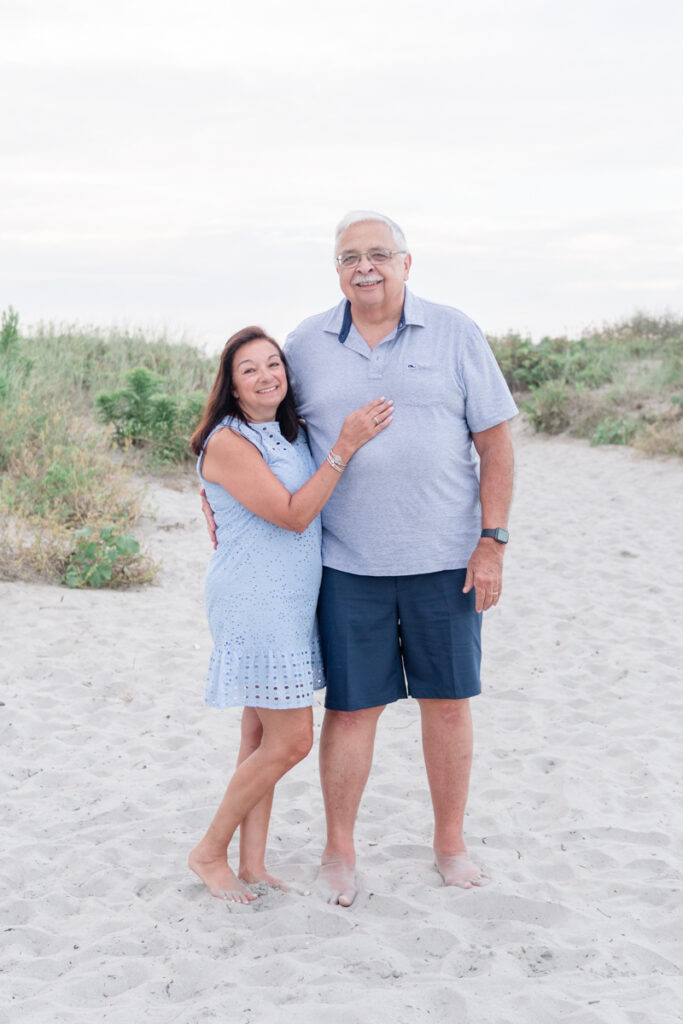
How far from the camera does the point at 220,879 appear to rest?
11.8 feet

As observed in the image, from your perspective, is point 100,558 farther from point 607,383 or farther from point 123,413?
point 607,383

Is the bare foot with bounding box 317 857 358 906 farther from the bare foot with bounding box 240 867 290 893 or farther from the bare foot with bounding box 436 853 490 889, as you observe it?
the bare foot with bounding box 436 853 490 889

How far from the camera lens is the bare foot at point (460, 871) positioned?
3703 millimetres

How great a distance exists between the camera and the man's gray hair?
338 cm

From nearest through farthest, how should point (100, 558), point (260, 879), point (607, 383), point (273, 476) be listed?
point (273, 476)
point (260, 879)
point (100, 558)
point (607, 383)

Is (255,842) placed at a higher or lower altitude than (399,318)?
lower

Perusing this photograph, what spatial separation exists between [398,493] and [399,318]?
62 cm

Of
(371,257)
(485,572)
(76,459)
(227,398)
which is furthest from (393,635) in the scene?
(76,459)

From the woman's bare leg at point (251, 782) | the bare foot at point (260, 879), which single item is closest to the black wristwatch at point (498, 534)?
the woman's bare leg at point (251, 782)

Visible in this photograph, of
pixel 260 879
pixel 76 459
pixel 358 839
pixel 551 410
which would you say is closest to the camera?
pixel 260 879

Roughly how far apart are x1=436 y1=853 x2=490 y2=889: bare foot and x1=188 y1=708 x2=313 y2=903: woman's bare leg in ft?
2.43

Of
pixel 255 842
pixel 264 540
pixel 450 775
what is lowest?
pixel 255 842

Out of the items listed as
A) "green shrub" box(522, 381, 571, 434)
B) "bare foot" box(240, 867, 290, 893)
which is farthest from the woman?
"green shrub" box(522, 381, 571, 434)

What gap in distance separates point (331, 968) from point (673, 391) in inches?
541
